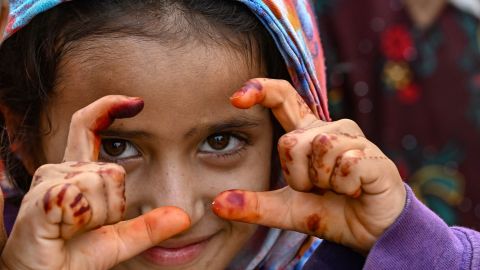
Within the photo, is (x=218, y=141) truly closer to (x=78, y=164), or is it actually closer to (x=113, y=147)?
(x=113, y=147)

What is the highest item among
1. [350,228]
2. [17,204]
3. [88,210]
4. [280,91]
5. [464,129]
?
[280,91]

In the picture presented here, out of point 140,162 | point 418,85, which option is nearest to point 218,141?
point 140,162

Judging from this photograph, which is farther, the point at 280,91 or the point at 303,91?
the point at 303,91

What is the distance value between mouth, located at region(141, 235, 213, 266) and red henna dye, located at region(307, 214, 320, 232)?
25 centimetres

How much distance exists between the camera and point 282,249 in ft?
7.35

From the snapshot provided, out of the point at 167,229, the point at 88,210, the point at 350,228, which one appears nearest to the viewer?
the point at 88,210

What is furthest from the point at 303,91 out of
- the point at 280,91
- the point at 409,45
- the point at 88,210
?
the point at 409,45

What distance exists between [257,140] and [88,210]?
53 cm

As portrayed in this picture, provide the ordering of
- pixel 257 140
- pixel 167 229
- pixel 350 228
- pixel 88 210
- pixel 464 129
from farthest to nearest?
1. pixel 464 129
2. pixel 257 140
3. pixel 350 228
4. pixel 167 229
5. pixel 88 210

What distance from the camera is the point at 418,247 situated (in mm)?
1783

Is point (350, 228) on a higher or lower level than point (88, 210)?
lower

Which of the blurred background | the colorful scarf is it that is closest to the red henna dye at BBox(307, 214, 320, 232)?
the colorful scarf

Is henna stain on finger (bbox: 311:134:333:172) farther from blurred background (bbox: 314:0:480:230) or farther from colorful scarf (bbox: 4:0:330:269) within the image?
blurred background (bbox: 314:0:480:230)

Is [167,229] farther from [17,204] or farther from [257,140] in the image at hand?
[17,204]
